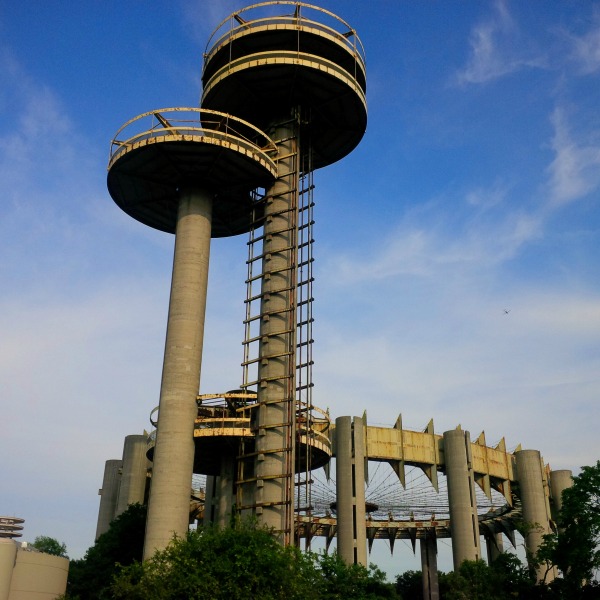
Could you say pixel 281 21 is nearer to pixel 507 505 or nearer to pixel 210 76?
pixel 210 76

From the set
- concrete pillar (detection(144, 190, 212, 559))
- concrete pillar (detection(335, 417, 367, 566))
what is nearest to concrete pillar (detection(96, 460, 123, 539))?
concrete pillar (detection(335, 417, 367, 566))

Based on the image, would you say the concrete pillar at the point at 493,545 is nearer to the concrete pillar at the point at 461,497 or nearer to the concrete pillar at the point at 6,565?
the concrete pillar at the point at 461,497

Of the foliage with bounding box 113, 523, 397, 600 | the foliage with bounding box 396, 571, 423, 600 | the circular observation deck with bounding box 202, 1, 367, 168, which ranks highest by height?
the circular observation deck with bounding box 202, 1, 367, 168

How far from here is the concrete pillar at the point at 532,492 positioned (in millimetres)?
83812

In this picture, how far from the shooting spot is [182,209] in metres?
65.6

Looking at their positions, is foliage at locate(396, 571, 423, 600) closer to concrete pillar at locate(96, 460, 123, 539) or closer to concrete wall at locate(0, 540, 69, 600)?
concrete pillar at locate(96, 460, 123, 539)

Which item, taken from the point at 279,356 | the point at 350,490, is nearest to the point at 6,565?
the point at 279,356

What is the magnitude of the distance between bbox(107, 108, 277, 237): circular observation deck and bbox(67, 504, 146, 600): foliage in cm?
2946

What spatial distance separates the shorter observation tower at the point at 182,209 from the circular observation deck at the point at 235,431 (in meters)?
1.76

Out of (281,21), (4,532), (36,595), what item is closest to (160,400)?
(36,595)

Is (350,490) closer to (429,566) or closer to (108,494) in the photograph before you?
(429,566)

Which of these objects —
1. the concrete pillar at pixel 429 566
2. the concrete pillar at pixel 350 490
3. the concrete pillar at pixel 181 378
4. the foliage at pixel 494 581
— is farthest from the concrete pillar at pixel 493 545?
the concrete pillar at pixel 181 378

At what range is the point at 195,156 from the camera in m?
63.5

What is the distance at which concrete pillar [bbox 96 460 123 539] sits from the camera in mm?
89312
